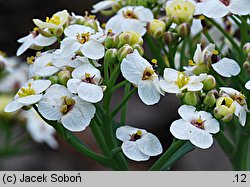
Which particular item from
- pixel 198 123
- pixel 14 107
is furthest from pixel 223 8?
pixel 14 107

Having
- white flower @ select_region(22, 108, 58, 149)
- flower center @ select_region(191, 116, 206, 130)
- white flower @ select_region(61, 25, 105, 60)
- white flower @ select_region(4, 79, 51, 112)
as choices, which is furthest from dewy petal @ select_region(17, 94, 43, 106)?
white flower @ select_region(22, 108, 58, 149)

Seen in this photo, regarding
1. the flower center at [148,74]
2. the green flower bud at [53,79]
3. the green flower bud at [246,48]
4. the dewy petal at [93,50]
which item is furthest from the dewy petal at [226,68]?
the green flower bud at [53,79]

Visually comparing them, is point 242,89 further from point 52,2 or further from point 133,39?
point 52,2

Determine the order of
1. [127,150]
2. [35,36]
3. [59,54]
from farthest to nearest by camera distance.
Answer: [35,36], [59,54], [127,150]

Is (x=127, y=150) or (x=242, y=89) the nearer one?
(x=127, y=150)
